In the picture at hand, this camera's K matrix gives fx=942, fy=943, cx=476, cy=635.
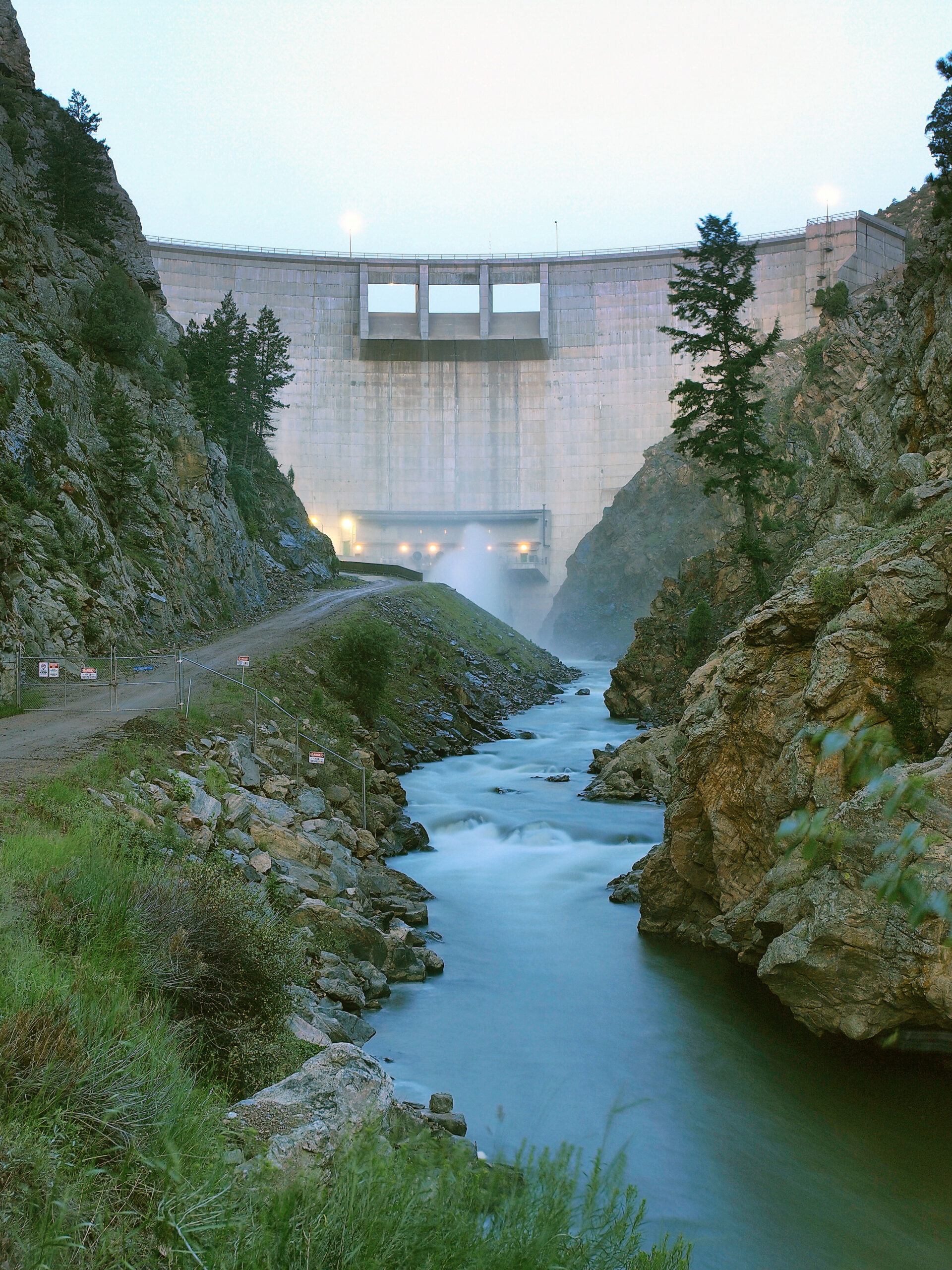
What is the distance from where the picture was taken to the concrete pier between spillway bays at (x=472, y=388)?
253 feet

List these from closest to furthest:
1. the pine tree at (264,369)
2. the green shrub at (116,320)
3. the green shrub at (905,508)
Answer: the green shrub at (905,508) < the green shrub at (116,320) < the pine tree at (264,369)

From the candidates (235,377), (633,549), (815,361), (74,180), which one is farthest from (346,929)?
(633,549)

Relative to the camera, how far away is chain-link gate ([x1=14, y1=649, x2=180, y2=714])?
18.9 m

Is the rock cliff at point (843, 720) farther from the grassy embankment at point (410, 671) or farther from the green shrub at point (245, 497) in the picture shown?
the green shrub at point (245, 497)

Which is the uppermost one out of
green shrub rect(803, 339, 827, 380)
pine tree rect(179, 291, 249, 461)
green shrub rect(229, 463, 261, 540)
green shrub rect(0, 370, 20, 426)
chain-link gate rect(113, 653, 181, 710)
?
green shrub rect(803, 339, 827, 380)

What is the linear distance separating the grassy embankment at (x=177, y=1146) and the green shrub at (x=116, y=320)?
30.8m

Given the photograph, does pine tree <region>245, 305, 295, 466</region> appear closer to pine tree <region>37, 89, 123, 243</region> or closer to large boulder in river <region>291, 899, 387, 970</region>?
pine tree <region>37, 89, 123, 243</region>

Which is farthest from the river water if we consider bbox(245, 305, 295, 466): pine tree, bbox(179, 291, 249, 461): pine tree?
bbox(245, 305, 295, 466): pine tree

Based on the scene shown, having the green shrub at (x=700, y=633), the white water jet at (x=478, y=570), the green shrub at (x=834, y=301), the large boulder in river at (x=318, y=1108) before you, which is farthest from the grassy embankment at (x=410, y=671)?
the green shrub at (x=834, y=301)

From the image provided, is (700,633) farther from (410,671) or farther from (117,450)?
(117,450)

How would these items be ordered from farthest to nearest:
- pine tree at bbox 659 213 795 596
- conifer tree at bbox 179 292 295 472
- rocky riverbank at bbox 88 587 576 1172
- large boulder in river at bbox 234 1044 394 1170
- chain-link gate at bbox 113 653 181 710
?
conifer tree at bbox 179 292 295 472
pine tree at bbox 659 213 795 596
chain-link gate at bbox 113 653 181 710
rocky riverbank at bbox 88 587 576 1172
large boulder in river at bbox 234 1044 394 1170

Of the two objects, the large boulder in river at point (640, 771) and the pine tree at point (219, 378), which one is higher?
the pine tree at point (219, 378)

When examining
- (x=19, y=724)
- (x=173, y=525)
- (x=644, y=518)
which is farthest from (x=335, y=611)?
(x=644, y=518)

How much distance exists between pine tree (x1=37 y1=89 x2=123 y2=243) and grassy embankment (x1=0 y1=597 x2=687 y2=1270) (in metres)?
38.1
